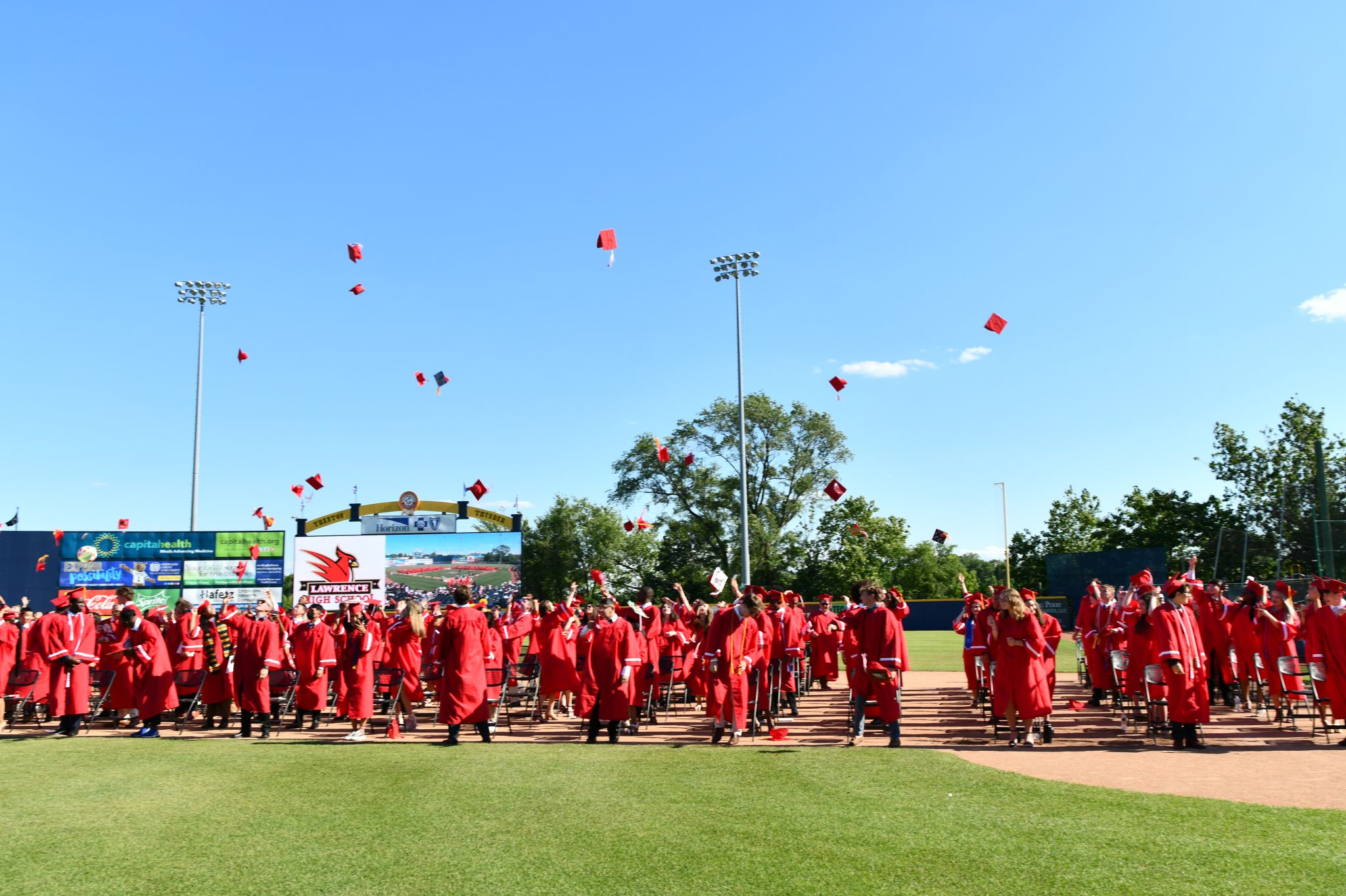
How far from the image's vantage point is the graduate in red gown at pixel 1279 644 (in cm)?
1184

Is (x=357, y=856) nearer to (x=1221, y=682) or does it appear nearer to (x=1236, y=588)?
(x=1221, y=682)

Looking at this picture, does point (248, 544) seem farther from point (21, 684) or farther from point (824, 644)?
point (824, 644)

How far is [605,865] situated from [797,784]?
3124mm

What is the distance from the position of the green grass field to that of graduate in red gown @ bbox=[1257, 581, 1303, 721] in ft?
12.7

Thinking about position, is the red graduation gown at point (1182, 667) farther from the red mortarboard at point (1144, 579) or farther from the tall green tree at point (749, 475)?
the tall green tree at point (749, 475)

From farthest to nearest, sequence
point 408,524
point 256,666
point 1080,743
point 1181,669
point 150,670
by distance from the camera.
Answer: point 408,524
point 150,670
point 256,666
point 1080,743
point 1181,669

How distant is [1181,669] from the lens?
10.2 m

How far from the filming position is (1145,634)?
11039mm

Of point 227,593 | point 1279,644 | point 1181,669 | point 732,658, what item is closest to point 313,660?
point 732,658

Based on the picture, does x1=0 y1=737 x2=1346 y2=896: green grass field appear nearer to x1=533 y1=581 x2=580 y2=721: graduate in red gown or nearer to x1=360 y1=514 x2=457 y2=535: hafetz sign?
x1=533 y1=581 x2=580 y2=721: graduate in red gown

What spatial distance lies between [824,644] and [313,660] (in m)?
10.3

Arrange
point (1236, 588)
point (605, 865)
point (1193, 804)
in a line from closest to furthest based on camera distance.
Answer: point (605, 865), point (1193, 804), point (1236, 588)

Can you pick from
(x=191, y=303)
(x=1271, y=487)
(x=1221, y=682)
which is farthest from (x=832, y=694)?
(x=1271, y=487)

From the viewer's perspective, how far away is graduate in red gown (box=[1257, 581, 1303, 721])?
38.9ft
